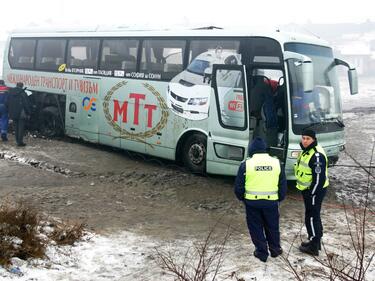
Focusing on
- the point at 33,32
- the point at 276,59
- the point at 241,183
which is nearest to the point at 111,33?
the point at 33,32

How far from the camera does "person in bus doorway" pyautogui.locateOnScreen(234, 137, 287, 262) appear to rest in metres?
5.28

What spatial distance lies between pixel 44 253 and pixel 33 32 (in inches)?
396

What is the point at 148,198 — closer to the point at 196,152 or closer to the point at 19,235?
the point at 196,152

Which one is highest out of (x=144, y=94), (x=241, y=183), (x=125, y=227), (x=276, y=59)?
(x=276, y=59)

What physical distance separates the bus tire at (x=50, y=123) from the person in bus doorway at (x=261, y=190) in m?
8.76

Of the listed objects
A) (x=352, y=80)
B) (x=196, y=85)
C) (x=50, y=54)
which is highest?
(x=50, y=54)

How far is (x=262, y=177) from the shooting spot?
5270 mm

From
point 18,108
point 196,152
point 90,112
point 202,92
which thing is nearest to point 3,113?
point 18,108

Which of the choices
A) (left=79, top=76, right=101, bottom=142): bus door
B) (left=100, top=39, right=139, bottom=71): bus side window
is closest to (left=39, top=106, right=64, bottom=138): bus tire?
(left=79, top=76, right=101, bottom=142): bus door

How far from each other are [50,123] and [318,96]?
26.3 feet

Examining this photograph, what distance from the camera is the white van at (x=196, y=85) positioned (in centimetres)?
897

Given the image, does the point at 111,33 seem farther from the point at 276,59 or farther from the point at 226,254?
the point at 226,254

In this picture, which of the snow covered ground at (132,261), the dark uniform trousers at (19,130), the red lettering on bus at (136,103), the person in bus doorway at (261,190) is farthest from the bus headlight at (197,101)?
the dark uniform trousers at (19,130)

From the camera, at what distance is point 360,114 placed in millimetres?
24078
